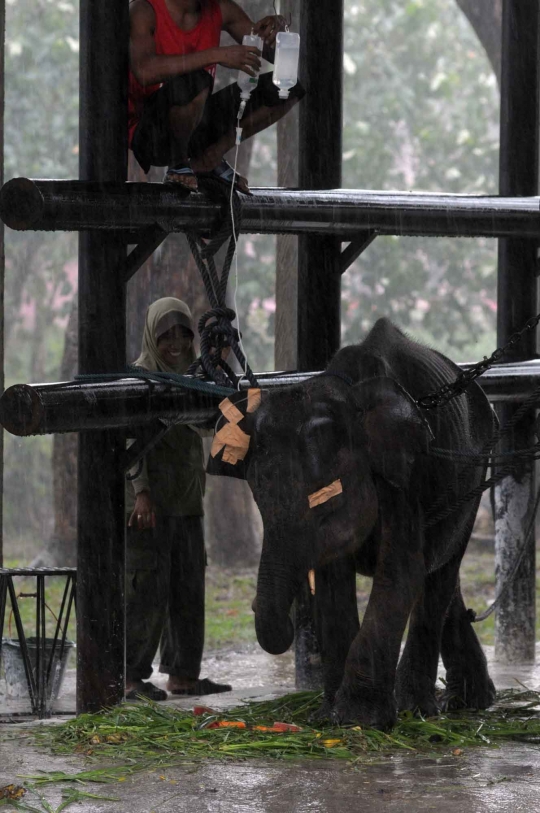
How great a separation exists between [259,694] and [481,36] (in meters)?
8.72

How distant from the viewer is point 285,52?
630 cm

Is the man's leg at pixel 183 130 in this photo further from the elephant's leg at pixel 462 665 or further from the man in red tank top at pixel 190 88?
the elephant's leg at pixel 462 665

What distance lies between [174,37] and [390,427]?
209 centimetres

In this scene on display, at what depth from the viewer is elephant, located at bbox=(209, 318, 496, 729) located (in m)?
5.31

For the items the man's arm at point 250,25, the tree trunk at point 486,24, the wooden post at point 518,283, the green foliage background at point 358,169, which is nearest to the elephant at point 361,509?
the man's arm at point 250,25

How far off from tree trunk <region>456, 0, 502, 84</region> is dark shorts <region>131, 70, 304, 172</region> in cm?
772

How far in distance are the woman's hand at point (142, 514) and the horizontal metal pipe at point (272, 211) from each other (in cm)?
137

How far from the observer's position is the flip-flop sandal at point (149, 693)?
22.3 ft

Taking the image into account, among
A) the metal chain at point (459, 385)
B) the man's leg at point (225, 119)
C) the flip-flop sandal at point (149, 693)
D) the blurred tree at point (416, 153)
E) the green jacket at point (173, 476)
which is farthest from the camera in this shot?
the blurred tree at point (416, 153)

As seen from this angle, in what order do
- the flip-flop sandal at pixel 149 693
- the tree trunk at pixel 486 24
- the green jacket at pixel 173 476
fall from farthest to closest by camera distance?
the tree trunk at pixel 486 24 < the green jacket at pixel 173 476 < the flip-flop sandal at pixel 149 693

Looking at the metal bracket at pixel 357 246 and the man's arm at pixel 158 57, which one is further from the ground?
the man's arm at pixel 158 57

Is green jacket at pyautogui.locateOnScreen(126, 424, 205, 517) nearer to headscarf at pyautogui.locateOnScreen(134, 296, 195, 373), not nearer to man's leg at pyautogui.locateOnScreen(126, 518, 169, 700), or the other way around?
man's leg at pyautogui.locateOnScreen(126, 518, 169, 700)

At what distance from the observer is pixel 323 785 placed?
4.80 meters

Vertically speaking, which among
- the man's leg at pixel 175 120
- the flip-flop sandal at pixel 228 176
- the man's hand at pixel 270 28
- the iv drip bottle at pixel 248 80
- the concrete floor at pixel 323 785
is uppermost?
the man's hand at pixel 270 28
